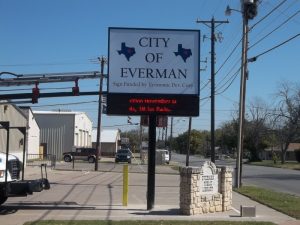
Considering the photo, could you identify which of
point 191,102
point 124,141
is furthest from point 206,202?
point 124,141

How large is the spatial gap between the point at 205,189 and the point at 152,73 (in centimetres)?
377

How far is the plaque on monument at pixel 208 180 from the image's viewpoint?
15547mm

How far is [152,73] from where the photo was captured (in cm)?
1680

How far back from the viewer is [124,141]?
13425cm

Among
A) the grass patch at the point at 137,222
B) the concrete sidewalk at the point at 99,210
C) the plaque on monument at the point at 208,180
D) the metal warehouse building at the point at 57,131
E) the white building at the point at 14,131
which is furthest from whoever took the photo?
the metal warehouse building at the point at 57,131

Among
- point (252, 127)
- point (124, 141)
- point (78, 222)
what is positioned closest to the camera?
point (78, 222)

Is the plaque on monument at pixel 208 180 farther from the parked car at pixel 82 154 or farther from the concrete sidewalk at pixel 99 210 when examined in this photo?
the parked car at pixel 82 154

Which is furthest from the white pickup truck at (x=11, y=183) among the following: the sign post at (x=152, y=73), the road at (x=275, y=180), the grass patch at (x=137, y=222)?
the road at (x=275, y=180)

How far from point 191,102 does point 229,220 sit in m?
4.00

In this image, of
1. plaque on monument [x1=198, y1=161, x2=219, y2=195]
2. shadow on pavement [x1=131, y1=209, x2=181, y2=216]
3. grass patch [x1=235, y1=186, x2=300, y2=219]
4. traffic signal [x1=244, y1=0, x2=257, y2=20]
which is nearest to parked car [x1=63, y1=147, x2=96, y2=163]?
traffic signal [x1=244, y1=0, x2=257, y2=20]

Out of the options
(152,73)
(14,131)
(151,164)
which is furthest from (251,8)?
(14,131)

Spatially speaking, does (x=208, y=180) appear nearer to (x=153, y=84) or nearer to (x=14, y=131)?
(x=153, y=84)

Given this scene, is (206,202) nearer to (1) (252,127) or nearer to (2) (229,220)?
(2) (229,220)

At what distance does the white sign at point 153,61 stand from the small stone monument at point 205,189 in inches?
98.2
